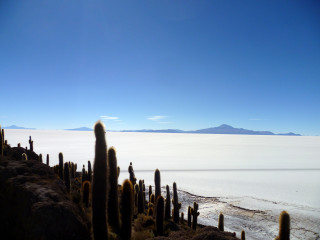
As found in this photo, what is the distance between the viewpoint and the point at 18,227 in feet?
18.3

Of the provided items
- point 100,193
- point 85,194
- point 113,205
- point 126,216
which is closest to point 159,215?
point 85,194

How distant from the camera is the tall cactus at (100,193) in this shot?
20.8ft

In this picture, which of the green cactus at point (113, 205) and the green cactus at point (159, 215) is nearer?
the green cactus at point (113, 205)

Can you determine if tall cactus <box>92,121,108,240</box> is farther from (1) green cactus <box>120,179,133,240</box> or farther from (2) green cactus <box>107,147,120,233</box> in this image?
(2) green cactus <box>107,147,120,233</box>

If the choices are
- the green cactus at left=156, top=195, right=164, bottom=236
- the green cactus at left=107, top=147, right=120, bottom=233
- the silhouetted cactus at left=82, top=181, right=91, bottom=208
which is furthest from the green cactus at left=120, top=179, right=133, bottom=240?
the silhouetted cactus at left=82, top=181, right=91, bottom=208

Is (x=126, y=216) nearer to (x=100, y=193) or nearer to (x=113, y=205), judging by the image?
(x=113, y=205)

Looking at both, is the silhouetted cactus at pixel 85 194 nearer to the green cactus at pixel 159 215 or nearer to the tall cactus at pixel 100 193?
the green cactus at pixel 159 215

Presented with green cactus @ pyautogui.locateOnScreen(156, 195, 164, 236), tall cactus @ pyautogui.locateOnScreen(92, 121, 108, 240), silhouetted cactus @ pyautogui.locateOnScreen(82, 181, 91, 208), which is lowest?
green cactus @ pyautogui.locateOnScreen(156, 195, 164, 236)

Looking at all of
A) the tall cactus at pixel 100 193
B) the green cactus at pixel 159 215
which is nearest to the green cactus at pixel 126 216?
the tall cactus at pixel 100 193

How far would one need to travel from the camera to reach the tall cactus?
→ 20.8 feet

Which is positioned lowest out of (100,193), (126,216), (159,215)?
(159,215)

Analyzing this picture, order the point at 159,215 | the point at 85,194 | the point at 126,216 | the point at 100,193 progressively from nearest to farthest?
the point at 100,193 < the point at 126,216 < the point at 85,194 < the point at 159,215

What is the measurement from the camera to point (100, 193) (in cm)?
641

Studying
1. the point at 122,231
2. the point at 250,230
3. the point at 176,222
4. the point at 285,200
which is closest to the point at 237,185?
the point at 285,200
